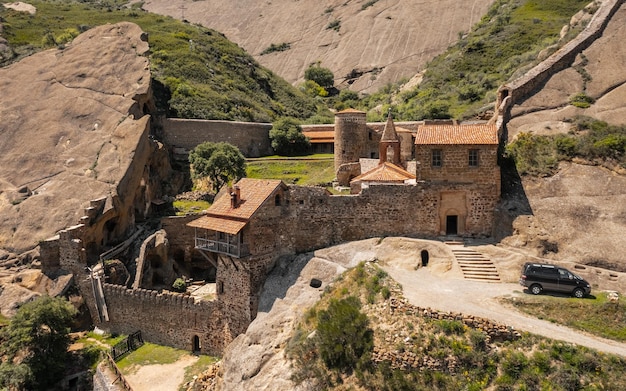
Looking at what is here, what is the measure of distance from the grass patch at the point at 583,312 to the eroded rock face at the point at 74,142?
26441 millimetres

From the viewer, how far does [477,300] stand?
19.6 meters

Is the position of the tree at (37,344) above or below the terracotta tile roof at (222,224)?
below

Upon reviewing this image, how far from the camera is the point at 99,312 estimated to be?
94.4 ft

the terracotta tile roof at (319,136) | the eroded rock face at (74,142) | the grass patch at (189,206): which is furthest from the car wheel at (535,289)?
the terracotta tile roof at (319,136)

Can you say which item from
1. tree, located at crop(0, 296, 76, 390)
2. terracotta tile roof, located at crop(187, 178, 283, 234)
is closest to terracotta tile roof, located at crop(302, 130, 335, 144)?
terracotta tile roof, located at crop(187, 178, 283, 234)

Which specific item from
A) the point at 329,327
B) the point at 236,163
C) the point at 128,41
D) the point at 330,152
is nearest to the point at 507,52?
the point at 330,152

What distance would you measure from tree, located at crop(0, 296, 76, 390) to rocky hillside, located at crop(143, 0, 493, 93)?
94569 millimetres

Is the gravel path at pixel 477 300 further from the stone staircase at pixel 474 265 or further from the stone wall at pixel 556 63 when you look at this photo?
the stone wall at pixel 556 63

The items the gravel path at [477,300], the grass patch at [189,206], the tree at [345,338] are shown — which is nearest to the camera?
the gravel path at [477,300]

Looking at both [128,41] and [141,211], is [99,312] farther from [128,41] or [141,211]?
[128,41]

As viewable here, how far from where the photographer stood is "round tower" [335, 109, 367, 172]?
131ft

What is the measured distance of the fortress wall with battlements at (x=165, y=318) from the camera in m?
25.5

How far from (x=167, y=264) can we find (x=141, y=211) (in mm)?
5915

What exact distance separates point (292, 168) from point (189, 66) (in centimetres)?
3229
